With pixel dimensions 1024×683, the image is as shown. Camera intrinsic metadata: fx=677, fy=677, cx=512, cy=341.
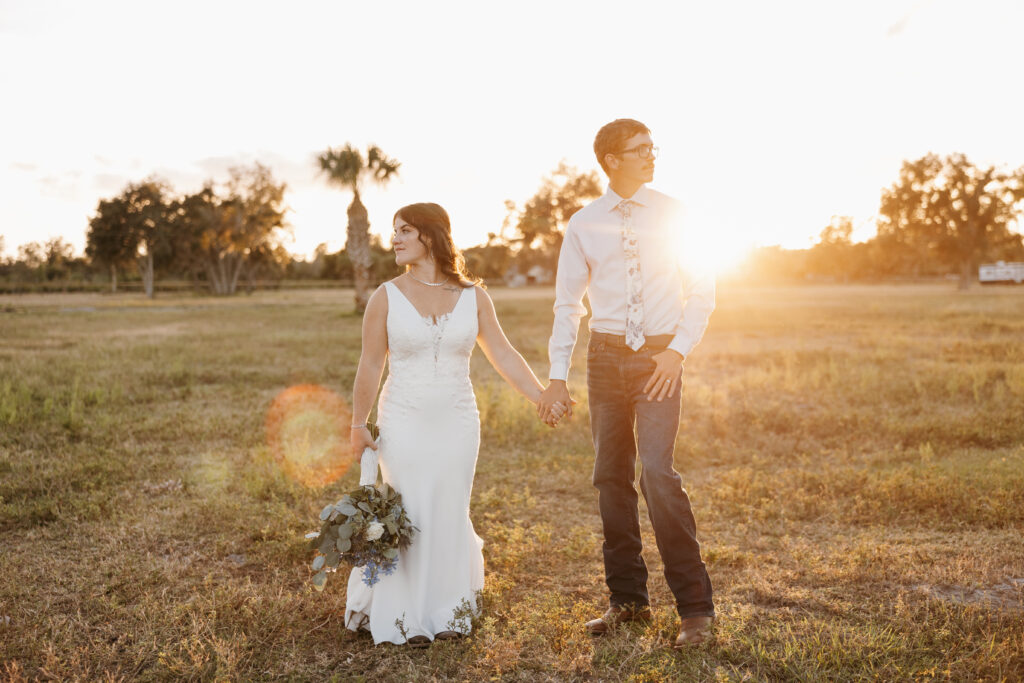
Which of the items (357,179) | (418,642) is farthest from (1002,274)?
(418,642)

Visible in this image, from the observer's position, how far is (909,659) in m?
3.54

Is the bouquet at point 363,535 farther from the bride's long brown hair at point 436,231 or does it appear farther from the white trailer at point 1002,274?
the white trailer at point 1002,274

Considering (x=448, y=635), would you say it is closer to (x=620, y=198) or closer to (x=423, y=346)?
(x=423, y=346)

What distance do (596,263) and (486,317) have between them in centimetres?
77

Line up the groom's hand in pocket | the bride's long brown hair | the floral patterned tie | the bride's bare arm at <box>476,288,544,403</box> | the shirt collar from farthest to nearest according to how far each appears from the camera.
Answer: the bride's bare arm at <box>476,288,544,403</box> → the bride's long brown hair → the shirt collar → the floral patterned tie → the groom's hand in pocket

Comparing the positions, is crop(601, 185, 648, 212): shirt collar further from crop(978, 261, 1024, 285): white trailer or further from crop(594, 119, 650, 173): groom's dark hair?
crop(978, 261, 1024, 285): white trailer

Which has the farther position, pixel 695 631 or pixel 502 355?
pixel 502 355

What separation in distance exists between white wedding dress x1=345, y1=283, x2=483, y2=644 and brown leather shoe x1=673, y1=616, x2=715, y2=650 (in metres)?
1.23

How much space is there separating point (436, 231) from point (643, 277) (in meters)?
1.22

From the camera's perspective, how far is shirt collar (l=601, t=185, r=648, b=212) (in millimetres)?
3838

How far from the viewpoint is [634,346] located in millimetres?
3701

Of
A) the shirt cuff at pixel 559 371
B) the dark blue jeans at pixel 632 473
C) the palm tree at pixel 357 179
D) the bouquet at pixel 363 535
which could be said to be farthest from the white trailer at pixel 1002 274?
the bouquet at pixel 363 535

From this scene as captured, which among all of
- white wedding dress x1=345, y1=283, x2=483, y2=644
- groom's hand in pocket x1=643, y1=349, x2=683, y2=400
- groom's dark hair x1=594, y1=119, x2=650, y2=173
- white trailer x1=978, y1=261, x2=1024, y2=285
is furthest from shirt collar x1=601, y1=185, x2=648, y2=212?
white trailer x1=978, y1=261, x2=1024, y2=285

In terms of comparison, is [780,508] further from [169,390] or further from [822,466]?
[169,390]
